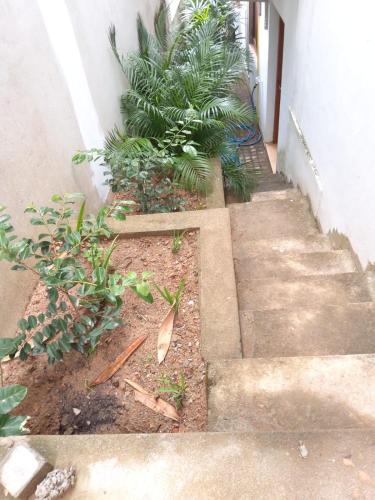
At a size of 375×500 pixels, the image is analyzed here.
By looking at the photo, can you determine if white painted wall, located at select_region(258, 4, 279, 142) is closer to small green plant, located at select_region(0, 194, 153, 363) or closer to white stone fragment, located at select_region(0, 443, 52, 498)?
small green plant, located at select_region(0, 194, 153, 363)

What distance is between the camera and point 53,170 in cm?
228

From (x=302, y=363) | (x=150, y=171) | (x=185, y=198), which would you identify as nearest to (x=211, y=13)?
(x=185, y=198)

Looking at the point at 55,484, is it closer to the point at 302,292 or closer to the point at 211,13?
the point at 302,292

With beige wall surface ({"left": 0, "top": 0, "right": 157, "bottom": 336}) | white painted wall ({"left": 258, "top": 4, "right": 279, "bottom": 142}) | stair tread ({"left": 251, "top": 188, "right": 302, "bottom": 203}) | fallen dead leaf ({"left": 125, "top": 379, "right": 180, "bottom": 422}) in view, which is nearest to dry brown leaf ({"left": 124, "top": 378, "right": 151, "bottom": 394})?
fallen dead leaf ({"left": 125, "top": 379, "right": 180, "bottom": 422})

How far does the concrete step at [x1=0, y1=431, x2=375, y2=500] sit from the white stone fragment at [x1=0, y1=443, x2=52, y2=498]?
0.08 meters

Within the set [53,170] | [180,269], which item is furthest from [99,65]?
[180,269]

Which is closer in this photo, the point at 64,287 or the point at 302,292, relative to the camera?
the point at 64,287

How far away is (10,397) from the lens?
3.36 feet

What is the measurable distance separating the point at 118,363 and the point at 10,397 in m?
0.61

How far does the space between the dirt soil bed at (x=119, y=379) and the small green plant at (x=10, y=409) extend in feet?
1.38

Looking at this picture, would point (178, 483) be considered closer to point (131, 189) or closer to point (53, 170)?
point (53, 170)

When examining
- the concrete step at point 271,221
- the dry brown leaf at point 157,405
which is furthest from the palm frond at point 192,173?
the dry brown leaf at point 157,405

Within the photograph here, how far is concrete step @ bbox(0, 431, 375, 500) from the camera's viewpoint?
0.93m

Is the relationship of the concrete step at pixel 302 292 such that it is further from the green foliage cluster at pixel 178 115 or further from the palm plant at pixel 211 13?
the palm plant at pixel 211 13
